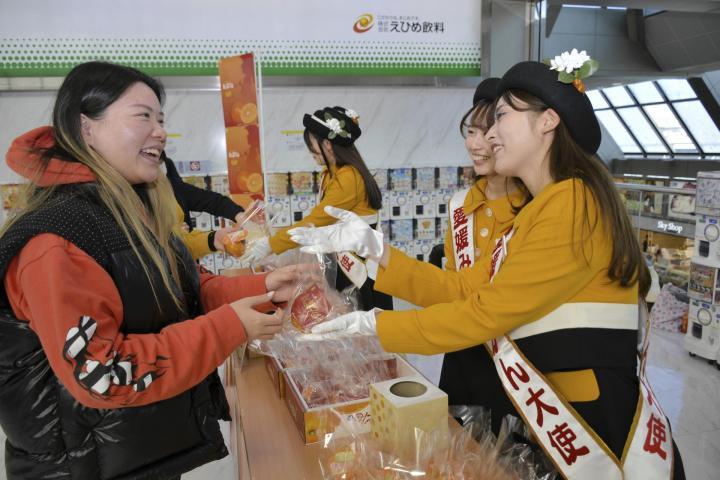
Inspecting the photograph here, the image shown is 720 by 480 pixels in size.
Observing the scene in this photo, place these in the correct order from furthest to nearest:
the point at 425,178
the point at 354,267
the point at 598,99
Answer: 1. the point at 598,99
2. the point at 425,178
3. the point at 354,267

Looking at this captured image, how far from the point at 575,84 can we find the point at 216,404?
125 centimetres

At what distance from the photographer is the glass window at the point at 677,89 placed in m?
12.9

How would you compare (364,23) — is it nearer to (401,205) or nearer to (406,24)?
(406,24)

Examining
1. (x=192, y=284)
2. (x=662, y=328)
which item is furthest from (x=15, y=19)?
(x=662, y=328)

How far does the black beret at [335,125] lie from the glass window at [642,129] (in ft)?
49.5

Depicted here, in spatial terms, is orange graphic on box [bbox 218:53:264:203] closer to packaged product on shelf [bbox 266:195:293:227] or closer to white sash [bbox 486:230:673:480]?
packaged product on shelf [bbox 266:195:293:227]

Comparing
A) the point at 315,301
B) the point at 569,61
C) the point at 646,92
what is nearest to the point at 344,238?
the point at 315,301

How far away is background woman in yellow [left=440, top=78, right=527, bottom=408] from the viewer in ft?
5.86

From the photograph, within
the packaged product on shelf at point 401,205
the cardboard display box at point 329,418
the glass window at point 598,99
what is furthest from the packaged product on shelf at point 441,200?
the glass window at point 598,99

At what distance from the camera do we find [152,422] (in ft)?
3.66

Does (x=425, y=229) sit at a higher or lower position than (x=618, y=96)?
lower

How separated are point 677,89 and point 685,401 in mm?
12879

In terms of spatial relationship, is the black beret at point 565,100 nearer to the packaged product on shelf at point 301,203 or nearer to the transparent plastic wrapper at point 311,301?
the transparent plastic wrapper at point 311,301

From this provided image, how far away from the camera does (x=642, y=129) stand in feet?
53.9
